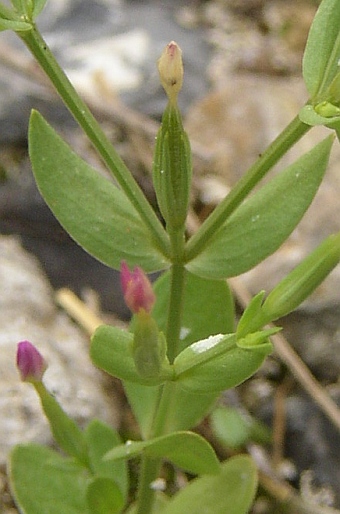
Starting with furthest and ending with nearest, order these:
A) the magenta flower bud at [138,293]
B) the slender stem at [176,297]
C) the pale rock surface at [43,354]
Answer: the pale rock surface at [43,354] < the slender stem at [176,297] < the magenta flower bud at [138,293]

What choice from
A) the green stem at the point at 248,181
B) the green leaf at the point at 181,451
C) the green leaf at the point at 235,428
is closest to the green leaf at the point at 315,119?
the green stem at the point at 248,181

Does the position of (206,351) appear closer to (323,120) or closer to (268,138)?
(323,120)

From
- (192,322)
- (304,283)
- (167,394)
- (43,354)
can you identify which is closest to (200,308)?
(192,322)

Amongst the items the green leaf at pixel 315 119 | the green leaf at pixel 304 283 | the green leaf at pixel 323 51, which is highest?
the green leaf at pixel 323 51

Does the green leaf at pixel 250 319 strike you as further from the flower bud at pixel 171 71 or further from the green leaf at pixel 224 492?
the green leaf at pixel 224 492

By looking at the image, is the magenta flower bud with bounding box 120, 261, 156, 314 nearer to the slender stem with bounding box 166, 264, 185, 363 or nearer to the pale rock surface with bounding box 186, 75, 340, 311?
the slender stem with bounding box 166, 264, 185, 363

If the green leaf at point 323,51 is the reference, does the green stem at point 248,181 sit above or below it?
below
